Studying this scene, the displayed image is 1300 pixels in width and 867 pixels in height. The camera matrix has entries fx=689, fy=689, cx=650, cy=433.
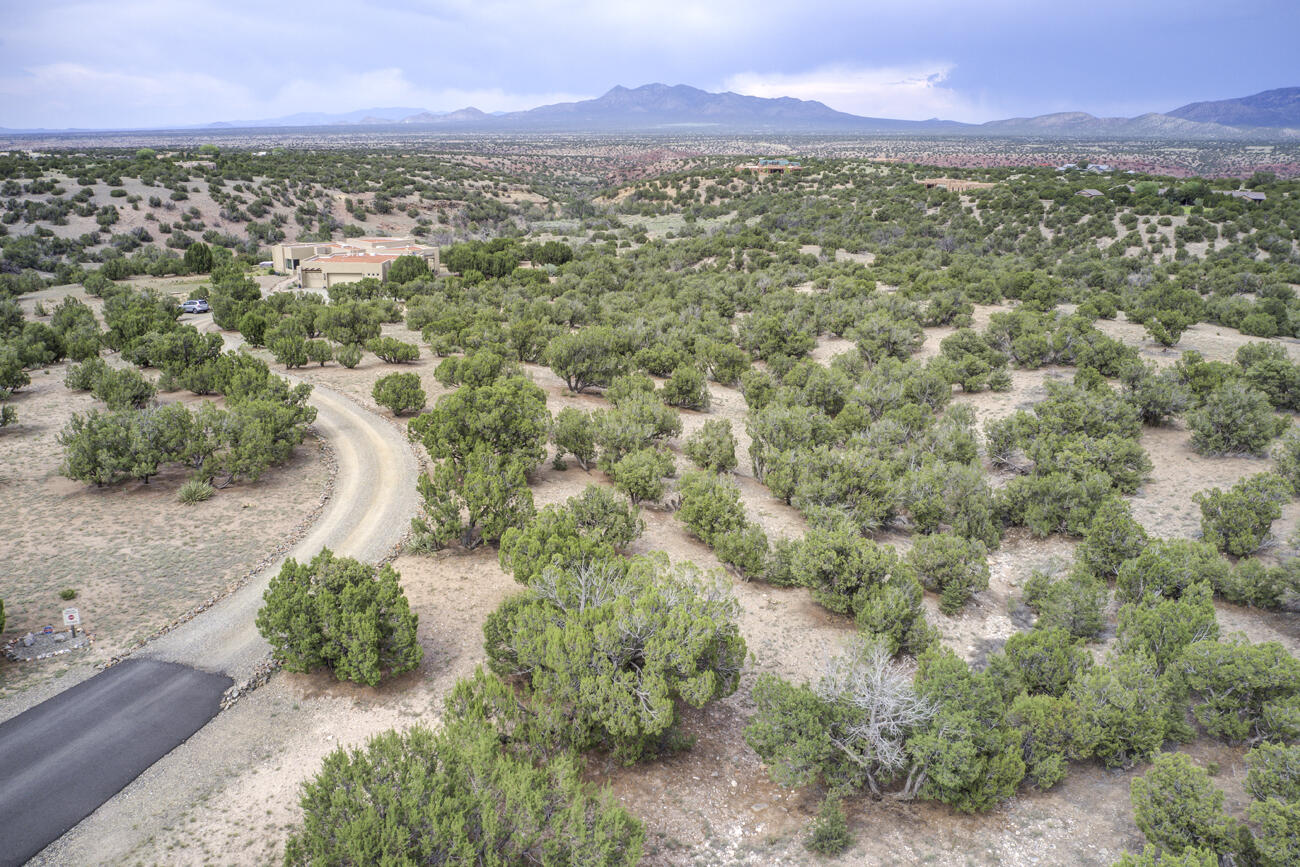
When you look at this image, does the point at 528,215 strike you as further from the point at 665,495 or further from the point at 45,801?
the point at 45,801

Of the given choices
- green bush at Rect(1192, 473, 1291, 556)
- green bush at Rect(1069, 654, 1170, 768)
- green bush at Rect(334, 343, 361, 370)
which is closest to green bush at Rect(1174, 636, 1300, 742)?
green bush at Rect(1069, 654, 1170, 768)

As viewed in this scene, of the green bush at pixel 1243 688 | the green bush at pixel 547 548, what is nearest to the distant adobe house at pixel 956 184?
the green bush at pixel 1243 688

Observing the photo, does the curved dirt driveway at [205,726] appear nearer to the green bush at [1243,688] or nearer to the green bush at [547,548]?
the green bush at [547,548]

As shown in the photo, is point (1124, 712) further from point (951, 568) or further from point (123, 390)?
point (123, 390)

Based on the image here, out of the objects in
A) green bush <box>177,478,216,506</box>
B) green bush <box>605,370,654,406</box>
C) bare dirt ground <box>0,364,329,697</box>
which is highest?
green bush <box>605,370,654,406</box>

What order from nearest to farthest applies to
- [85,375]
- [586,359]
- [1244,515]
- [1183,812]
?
[1183,812] < [1244,515] < [85,375] < [586,359]

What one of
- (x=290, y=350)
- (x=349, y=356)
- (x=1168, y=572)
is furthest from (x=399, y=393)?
(x=1168, y=572)

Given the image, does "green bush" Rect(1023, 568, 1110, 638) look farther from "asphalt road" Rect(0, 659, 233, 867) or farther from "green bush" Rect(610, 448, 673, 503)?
"asphalt road" Rect(0, 659, 233, 867)

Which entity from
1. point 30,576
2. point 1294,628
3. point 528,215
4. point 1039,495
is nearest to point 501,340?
point 30,576
